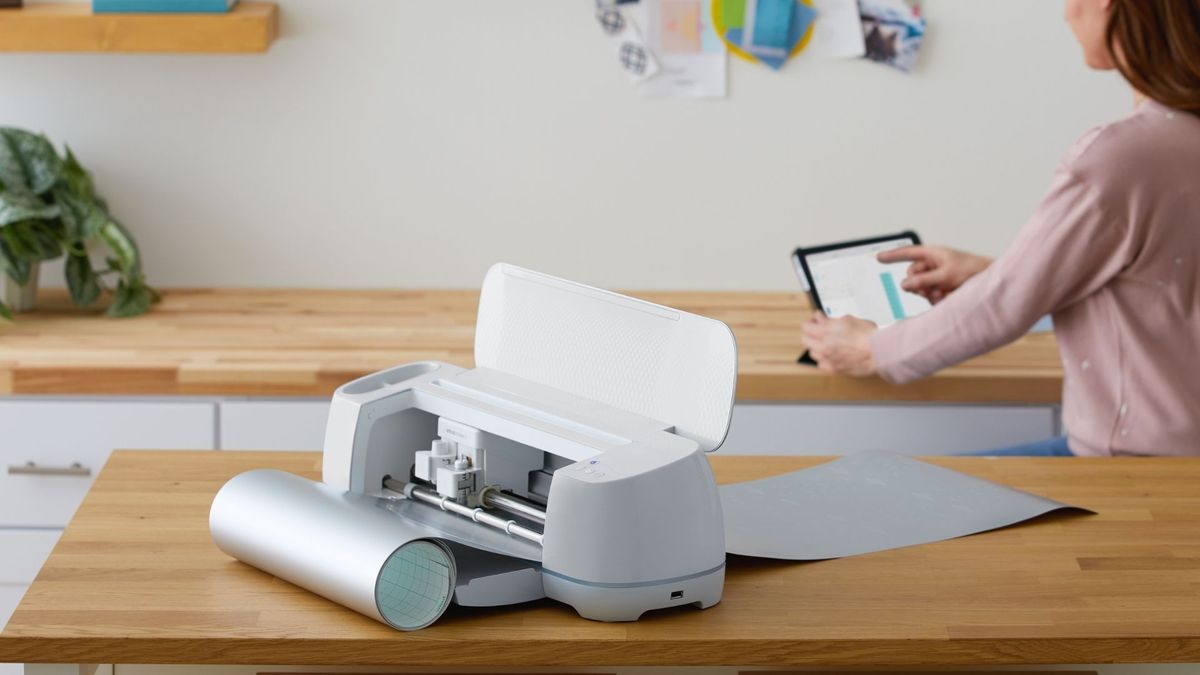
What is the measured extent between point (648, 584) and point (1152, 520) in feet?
2.15

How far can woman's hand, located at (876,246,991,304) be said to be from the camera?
242cm

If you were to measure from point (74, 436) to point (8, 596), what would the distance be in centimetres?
31

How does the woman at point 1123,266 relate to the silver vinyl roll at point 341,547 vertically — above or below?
above

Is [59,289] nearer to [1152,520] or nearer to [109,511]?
[109,511]

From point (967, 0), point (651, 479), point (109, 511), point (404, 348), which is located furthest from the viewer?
point (967, 0)

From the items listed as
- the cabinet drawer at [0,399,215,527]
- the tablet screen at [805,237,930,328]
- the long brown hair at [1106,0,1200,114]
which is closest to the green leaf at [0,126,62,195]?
the cabinet drawer at [0,399,215,527]

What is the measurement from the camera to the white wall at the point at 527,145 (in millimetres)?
2934

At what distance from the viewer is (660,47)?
293 cm

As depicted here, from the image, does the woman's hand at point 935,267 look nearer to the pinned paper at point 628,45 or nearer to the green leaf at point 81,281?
the pinned paper at point 628,45

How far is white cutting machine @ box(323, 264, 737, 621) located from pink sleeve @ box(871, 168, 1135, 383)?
2.87 ft

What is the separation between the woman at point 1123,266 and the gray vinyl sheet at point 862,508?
461 mm

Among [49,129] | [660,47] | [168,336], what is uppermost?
[660,47]

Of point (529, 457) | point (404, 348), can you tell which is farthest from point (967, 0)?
point (529, 457)

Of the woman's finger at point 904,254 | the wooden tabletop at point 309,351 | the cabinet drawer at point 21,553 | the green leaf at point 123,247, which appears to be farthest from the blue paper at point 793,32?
the cabinet drawer at point 21,553
